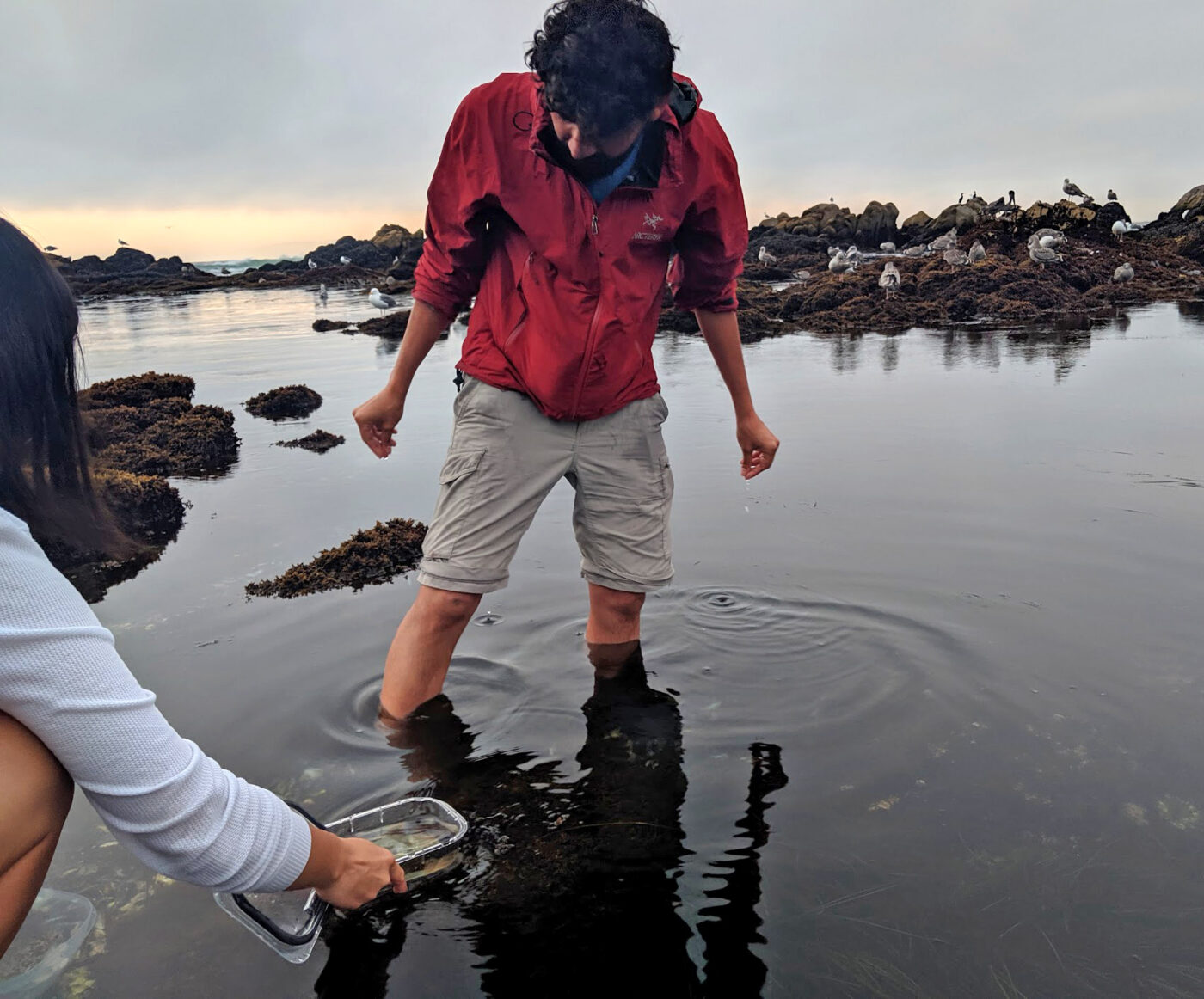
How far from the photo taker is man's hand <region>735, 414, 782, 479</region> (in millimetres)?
3316

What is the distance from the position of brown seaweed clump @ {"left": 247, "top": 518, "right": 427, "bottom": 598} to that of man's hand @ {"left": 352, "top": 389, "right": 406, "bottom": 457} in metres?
1.31

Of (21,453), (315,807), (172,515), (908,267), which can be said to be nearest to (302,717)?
(315,807)

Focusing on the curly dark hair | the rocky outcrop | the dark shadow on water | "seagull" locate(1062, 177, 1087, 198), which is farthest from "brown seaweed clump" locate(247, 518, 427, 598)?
the rocky outcrop

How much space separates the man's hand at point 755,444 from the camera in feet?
10.9

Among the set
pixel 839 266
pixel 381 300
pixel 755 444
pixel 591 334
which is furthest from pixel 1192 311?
pixel 591 334

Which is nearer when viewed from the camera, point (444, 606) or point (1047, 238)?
point (444, 606)

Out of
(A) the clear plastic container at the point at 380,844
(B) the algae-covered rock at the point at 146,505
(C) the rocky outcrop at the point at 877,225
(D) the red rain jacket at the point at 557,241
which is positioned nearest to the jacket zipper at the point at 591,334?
(D) the red rain jacket at the point at 557,241

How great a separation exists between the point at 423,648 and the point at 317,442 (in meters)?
4.62

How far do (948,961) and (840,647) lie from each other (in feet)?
5.25

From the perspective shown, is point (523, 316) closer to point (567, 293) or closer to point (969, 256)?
point (567, 293)

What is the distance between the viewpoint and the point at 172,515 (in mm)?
5387

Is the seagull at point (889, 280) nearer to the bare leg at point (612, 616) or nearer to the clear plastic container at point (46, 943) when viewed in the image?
the bare leg at point (612, 616)

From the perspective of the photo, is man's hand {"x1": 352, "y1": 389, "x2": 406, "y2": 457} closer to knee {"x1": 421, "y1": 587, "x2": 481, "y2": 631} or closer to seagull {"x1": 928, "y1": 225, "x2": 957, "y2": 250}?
knee {"x1": 421, "y1": 587, "x2": 481, "y2": 631}

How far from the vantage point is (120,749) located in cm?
140
